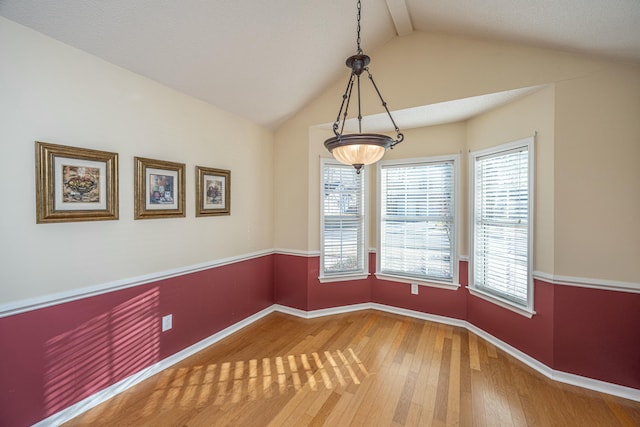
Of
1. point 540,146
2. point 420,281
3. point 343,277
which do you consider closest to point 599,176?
point 540,146

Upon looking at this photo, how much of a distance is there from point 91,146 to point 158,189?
1.78 ft

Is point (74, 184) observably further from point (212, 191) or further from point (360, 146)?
point (360, 146)

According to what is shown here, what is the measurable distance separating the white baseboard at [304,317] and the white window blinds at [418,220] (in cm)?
54

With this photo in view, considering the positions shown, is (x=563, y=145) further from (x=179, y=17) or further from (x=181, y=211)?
(x=181, y=211)

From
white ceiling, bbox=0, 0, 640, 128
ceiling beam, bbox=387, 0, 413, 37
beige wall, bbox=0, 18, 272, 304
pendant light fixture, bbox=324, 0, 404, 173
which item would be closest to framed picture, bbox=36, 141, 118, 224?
beige wall, bbox=0, 18, 272, 304

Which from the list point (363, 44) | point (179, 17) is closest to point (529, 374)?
point (363, 44)

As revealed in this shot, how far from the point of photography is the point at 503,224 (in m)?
2.72

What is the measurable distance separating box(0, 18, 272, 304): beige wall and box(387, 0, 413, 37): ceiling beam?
1.94 metres

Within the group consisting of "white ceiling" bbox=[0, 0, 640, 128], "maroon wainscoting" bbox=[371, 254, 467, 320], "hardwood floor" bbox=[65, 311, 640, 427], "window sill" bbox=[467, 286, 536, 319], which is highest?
"white ceiling" bbox=[0, 0, 640, 128]

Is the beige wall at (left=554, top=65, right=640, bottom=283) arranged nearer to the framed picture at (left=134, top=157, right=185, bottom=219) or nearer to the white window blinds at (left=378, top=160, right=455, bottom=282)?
the white window blinds at (left=378, top=160, right=455, bottom=282)

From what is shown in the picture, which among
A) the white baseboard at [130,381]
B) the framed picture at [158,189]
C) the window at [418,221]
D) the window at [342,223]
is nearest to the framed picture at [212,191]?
the framed picture at [158,189]

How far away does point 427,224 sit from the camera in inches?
135

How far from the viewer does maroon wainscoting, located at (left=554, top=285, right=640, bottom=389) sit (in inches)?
79.9

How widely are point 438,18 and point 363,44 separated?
728 mm
